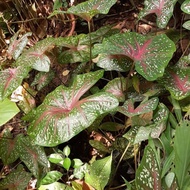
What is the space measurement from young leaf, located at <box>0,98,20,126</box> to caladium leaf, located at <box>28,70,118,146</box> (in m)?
0.15

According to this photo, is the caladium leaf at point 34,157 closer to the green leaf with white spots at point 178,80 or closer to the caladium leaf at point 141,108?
the caladium leaf at point 141,108

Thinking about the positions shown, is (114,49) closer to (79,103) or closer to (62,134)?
(79,103)

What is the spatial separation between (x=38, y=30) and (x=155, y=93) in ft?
3.80

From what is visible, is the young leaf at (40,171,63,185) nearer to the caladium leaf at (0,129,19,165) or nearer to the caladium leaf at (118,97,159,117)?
the caladium leaf at (0,129,19,165)

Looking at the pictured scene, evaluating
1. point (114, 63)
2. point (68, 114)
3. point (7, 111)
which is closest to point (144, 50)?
point (114, 63)

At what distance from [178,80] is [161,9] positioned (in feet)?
1.23

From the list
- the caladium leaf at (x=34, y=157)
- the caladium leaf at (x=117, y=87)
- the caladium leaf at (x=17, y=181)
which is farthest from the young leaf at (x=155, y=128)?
the caladium leaf at (x=17, y=181)

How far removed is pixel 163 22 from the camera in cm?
164

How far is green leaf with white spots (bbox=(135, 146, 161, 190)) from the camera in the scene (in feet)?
3.66

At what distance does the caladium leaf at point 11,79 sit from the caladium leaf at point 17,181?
42 cm

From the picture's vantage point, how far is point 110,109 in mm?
1357

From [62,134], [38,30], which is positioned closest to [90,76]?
[62,134]

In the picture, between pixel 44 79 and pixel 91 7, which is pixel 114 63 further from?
pixel 44 79

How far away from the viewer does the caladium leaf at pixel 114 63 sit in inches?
62.9
